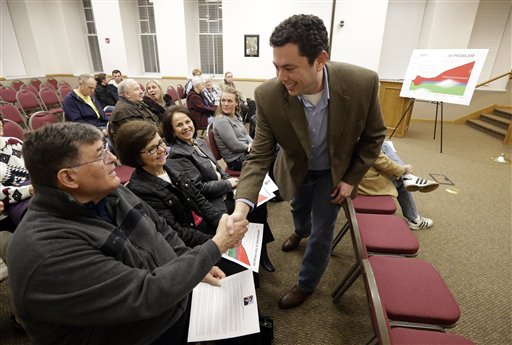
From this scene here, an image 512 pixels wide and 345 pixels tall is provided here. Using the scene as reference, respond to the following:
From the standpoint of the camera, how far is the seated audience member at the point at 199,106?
4664mm

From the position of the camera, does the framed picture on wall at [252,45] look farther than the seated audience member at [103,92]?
Yes

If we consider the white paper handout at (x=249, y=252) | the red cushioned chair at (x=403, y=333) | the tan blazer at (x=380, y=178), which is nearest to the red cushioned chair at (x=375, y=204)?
the tan blazer at (x=380, y=178)

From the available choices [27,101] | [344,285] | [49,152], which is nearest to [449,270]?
[344,285]

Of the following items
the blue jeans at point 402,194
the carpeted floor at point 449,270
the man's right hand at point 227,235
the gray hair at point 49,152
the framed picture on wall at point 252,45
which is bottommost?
the carpeted floor at point 449,270

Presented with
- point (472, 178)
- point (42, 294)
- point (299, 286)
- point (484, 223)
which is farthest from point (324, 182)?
point (472, 178)

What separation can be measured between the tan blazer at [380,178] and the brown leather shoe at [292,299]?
920 millimetres

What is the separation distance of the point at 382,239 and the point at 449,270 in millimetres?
972

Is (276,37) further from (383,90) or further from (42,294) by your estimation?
(383,90)

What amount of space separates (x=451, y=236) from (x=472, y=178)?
71.5 inches

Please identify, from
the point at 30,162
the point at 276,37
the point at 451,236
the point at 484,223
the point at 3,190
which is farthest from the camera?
the point at 484,223

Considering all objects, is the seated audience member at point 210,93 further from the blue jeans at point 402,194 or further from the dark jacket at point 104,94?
the blue jeans at point 402,194

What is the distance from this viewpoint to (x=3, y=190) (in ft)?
5.46

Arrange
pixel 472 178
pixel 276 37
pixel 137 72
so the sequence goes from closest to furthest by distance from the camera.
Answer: pixel 276 37 → pixel 472 178 → pixel 137 72

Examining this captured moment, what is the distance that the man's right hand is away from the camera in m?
1.00
